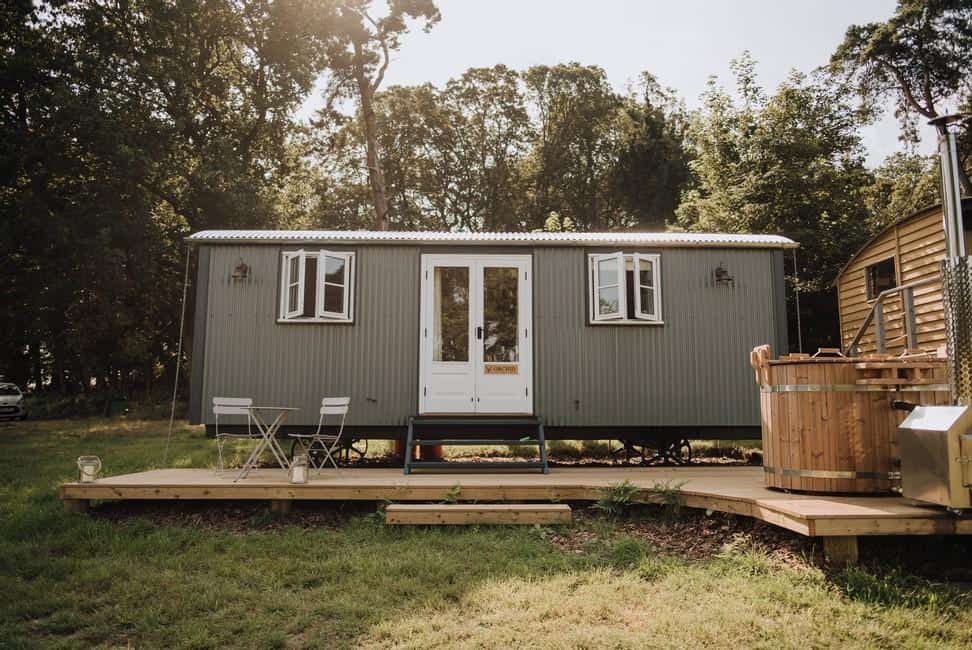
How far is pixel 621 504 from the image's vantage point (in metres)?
5.15

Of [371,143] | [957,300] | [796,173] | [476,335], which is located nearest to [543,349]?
[476,335]

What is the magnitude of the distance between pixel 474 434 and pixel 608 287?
221 centimetres

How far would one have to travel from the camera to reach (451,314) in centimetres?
733

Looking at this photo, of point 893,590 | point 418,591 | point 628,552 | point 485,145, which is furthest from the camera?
point 485,145

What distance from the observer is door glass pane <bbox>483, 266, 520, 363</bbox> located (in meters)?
7.28

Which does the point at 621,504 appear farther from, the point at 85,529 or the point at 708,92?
the point at 708,92

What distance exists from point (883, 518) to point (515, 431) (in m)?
3.97

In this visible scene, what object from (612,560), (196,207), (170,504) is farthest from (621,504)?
(196,207)

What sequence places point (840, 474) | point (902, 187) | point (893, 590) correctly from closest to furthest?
1. point (893, 590)
2. point (840, 474)
3. point (902, 187)

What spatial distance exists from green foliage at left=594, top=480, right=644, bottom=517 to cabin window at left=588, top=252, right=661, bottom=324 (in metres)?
2.54

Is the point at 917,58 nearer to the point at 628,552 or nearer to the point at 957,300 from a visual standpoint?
the point at 957,300

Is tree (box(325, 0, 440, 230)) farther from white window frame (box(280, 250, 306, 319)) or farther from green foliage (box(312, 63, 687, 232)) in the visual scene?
white window frame (box(280, 250, 306, 319))

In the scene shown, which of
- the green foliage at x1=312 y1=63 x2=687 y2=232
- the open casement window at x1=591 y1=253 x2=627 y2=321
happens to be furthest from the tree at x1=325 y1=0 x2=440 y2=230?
the open casement window at x1=591 y1=253 x2=627 y2=321

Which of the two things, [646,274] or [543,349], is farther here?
[646,274]
